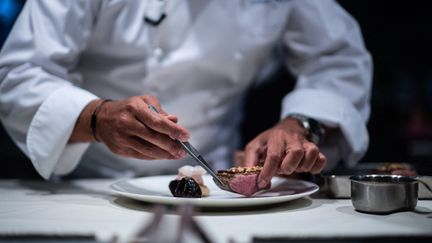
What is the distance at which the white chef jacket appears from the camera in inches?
58.0

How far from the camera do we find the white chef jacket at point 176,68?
1.47 meters

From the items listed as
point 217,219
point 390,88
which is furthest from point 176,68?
point 390,88

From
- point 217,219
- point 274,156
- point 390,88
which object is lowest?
point 217,219

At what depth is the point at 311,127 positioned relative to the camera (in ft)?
5.27

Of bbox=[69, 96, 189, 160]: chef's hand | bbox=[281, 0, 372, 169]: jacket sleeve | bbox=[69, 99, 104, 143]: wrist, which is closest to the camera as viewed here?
bbox=[69, 96, 189, 160]: chef's hand

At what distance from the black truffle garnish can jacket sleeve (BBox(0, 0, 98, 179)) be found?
1.18 feet

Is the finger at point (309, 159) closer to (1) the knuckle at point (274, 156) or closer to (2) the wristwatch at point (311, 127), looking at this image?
(1) the knuckle at point (274, 156)

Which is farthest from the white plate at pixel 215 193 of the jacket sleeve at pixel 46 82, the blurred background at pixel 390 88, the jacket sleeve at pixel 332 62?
the blurred background at pixel 390 88

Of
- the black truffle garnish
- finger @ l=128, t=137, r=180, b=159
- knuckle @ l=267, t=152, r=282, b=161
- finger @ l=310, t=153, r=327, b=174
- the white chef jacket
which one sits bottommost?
the black truffle garnish

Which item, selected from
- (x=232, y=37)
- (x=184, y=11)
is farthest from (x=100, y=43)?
(x=232, y=37)

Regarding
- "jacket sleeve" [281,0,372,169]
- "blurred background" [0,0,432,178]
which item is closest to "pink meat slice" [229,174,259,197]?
"jacket sleeve" [281,0,372,169]

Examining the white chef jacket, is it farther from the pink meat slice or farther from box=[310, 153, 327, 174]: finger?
the pink meat slice

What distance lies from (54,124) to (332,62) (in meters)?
1.00

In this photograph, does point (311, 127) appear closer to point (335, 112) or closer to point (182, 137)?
point (335, 112)
